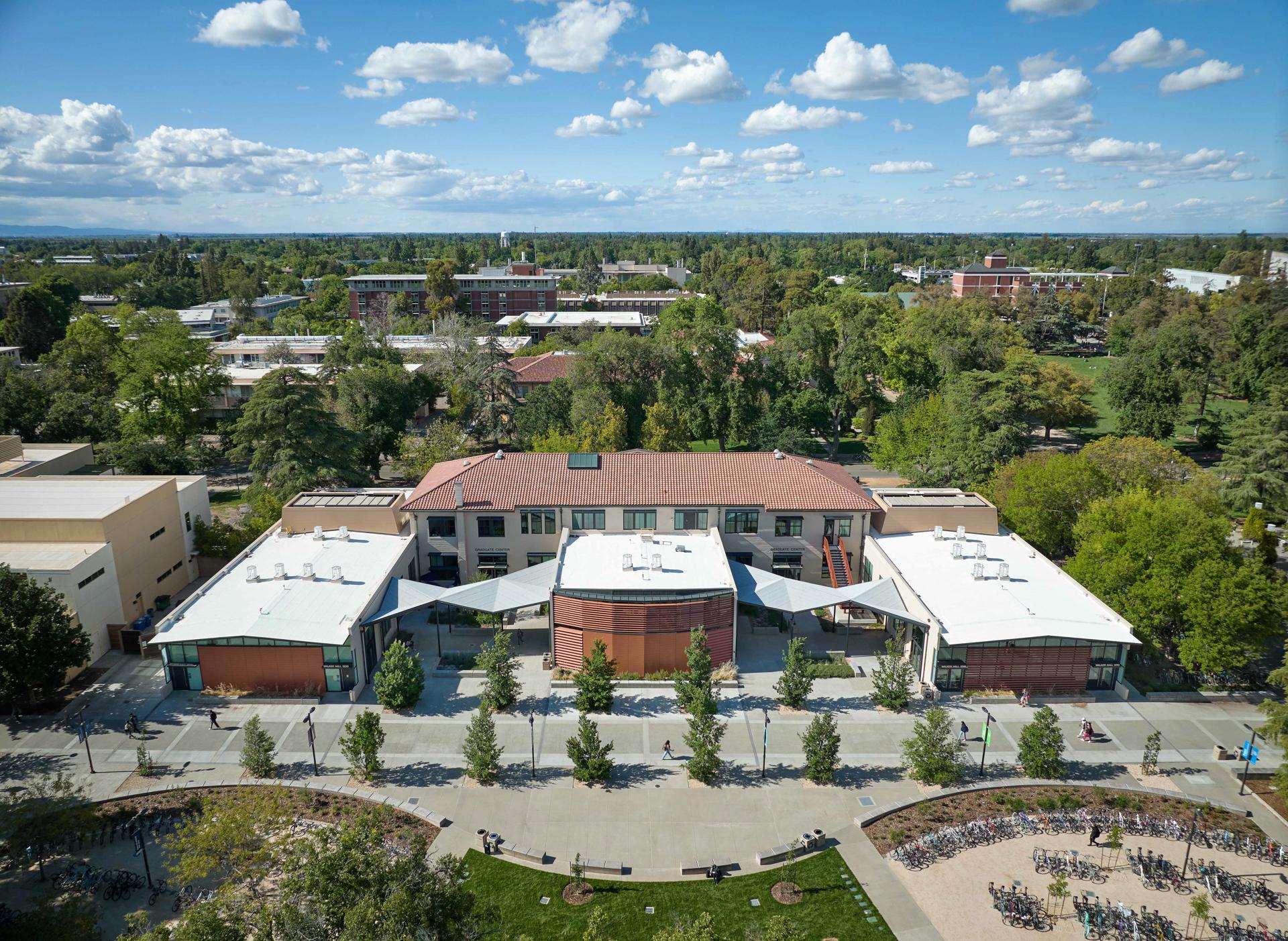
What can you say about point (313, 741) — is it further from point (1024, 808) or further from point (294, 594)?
point (1024, 808)

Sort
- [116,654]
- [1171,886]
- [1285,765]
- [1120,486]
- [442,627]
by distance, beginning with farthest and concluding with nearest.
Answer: [1120,486] < [442,627] < [116,654] < [1285,765] < [1171,886]

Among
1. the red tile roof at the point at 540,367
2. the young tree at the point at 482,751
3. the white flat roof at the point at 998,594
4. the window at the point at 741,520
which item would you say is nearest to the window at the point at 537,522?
the window at the point at 741,520

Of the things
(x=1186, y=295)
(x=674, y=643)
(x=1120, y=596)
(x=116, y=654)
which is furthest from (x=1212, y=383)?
(x=116, y=654)

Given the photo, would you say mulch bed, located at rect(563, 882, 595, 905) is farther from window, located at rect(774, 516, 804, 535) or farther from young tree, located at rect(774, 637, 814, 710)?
window, located at rect(774, 516, 804, 535)

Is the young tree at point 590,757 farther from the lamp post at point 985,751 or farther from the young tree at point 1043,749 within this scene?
the young tree at point 1043,749

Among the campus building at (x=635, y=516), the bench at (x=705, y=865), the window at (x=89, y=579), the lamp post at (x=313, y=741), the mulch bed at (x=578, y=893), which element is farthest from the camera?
the campus building at (x=635, y=516)

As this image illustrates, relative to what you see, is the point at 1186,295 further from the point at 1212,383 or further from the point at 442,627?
the point at 442,627
